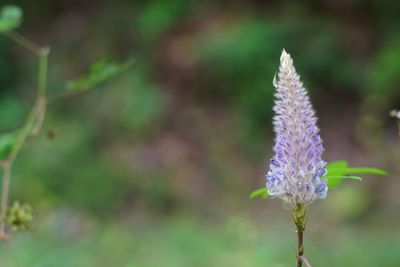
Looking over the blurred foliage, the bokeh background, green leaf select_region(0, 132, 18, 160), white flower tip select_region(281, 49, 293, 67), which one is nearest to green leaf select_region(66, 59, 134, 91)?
green leaf select_region(0, 132, 18, 160)

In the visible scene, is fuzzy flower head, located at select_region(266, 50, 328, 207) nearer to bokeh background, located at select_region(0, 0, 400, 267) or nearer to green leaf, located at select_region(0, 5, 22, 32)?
green leaf, located at select_region(0, 5, 22, 32)

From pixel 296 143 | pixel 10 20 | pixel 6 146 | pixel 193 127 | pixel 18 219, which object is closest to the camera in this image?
pixel 296 143

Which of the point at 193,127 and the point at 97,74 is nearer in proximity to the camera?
the point at 97,74

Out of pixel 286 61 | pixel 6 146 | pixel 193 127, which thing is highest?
pixel 193 127

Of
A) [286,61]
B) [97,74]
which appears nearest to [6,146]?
[97,74]

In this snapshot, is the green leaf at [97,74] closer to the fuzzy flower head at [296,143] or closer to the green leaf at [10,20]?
the green leaf at [10,20]

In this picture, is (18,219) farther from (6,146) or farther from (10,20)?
(10,20)
